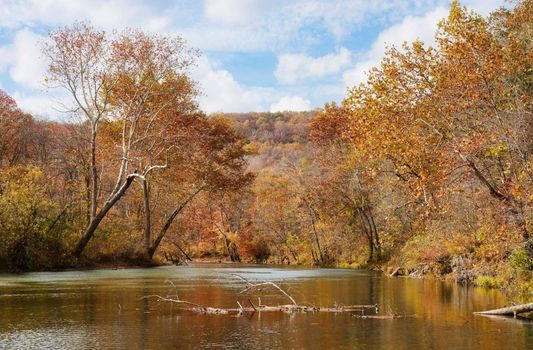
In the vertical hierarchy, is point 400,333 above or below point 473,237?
below

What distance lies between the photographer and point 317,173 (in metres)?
50.7

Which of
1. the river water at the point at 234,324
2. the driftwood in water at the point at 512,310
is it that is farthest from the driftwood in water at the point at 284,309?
the driftwood in water at the point at 512,310

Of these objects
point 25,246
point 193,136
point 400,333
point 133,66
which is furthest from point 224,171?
point 400,333

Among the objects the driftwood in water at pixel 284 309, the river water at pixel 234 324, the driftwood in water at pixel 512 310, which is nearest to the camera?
the river water at pixel 234 324

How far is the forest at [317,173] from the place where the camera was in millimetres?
19562

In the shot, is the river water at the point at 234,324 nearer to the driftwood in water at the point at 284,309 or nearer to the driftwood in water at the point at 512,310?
the driftwood in water at the point at 284,309

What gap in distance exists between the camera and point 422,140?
66.3 feet

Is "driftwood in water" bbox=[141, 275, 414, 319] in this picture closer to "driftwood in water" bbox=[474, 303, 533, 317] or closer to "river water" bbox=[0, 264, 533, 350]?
"river water" bbox=[0, 264, 533, 350]

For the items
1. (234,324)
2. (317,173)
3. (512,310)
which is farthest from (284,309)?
(317,173)

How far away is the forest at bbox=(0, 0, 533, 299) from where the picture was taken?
1956 centimetres

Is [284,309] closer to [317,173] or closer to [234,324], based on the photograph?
[234,324]

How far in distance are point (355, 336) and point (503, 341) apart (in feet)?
9.41

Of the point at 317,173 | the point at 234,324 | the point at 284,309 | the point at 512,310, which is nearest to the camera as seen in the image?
the point at 234,324

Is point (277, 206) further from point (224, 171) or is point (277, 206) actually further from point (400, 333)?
point (400, 333)
